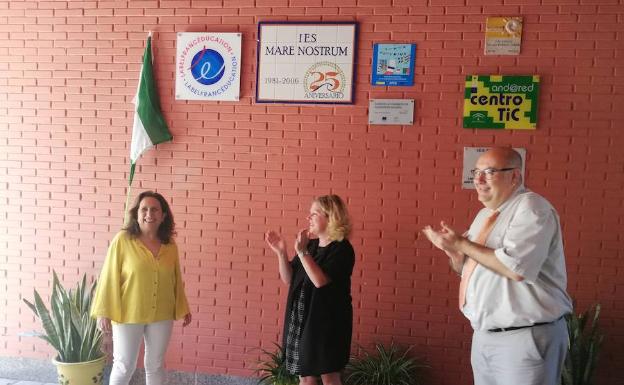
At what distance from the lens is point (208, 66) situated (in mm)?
4598

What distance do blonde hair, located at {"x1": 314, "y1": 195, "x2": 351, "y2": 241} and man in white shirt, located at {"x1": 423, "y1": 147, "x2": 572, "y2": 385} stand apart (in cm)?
76

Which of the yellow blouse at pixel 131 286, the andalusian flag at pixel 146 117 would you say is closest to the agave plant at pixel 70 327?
the yellow blouse at pixel 131 286

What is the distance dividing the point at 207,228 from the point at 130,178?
0.87 m

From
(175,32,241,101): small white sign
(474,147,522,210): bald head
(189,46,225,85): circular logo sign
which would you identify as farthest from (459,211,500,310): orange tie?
(189,46,225,85): circular logo sign

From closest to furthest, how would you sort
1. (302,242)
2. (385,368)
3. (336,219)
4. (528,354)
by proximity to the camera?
1. (528,354)
2. (302,242)
3. (336,219)
4. (385,368)

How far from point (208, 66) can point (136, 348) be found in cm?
252

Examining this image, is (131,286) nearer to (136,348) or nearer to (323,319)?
(136,348)

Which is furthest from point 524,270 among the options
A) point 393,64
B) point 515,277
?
point 393,64

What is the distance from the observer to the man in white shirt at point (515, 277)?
268 cm

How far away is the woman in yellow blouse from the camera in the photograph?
12.1 ft

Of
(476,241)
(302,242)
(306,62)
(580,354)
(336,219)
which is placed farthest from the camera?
(306,62)

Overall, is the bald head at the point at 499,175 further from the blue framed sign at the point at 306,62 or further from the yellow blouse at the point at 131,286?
the yellow blouse at the point at 131,286

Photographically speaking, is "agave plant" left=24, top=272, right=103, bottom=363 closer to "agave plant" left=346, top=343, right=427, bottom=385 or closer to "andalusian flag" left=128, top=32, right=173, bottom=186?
"andalusian flag" left=128, top=32, right=173, bottom=186

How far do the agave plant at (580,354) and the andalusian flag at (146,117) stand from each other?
12.6 ft
